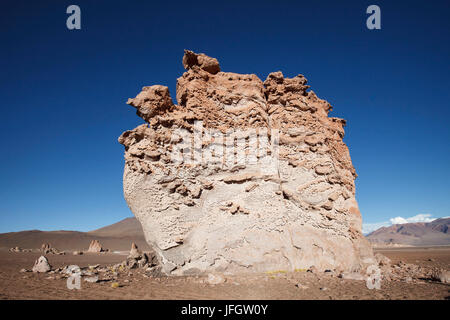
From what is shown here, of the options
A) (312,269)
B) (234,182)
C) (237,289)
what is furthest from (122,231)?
(237,289)

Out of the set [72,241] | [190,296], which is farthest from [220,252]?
[72,241]

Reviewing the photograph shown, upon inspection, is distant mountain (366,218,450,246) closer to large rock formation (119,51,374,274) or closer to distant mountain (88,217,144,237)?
distant mountain (88,217,144,237)

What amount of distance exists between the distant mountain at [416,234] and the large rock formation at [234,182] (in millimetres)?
96754

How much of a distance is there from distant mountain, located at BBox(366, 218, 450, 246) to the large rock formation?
96.8 metres

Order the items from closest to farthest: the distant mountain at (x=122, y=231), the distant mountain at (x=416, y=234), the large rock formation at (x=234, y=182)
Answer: the large rock formation at (x=234, y=182)
the distant mountain at (x=122, y=231)
the distant mountain at (x=416, y=234)

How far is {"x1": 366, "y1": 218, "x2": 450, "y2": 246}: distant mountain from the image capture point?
9782 cm

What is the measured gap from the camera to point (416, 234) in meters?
113

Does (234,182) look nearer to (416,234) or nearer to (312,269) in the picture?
(312,269)

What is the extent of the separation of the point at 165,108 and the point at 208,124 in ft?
5.07

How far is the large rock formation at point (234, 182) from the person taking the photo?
852 centimetres

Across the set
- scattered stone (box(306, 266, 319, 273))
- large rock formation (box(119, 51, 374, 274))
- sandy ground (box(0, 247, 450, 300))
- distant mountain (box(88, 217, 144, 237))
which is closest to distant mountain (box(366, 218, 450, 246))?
distant mountain (box(88, 217, 144, 237))

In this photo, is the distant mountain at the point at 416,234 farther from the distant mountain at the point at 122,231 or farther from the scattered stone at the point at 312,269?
the scattered stone at the point at 312,269

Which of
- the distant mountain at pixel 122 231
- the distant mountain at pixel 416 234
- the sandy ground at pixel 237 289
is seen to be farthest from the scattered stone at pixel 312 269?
the distant mountain at pixel 416 234

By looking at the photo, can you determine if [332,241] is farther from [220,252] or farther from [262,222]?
[220,252]
